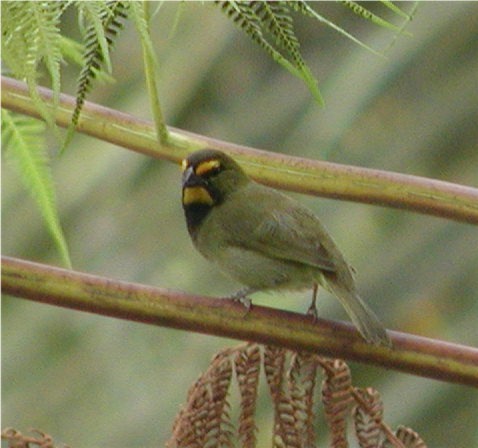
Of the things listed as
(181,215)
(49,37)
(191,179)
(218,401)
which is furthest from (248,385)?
(181,215)

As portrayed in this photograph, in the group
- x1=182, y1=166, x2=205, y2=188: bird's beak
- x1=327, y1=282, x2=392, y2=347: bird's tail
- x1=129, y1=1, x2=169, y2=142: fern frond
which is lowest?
x1=182, y1=166, x2=205, y2=188: bird's beak

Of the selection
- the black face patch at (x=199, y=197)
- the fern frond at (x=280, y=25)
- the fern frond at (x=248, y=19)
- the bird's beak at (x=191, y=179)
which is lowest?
the black face patch at (x=199, y=197)

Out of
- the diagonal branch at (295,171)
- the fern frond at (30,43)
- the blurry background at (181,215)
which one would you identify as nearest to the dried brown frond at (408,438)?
the diagonal branch at (295,171)

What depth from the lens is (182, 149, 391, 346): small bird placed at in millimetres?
2008

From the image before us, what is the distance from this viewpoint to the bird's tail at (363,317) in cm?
124

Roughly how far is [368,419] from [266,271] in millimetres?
837

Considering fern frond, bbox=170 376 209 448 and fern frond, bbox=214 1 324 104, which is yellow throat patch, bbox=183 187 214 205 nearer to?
fern frond, bbox=170 376 209 448

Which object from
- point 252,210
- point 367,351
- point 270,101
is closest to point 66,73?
point 270,101

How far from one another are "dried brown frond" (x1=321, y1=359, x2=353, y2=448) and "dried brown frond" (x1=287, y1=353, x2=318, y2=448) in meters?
0.01

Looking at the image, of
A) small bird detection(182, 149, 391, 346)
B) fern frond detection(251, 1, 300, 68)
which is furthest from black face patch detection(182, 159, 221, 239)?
fern frond detection(251, 1, 300, 68)

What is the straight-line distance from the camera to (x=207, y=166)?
2045mm

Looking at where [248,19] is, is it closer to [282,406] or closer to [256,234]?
[282,406]

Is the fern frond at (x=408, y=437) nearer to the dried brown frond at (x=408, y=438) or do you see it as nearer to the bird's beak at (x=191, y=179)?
the dried brown frond at (x=408, y=438)

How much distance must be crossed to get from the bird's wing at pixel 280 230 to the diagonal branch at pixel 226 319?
0.70 metres
